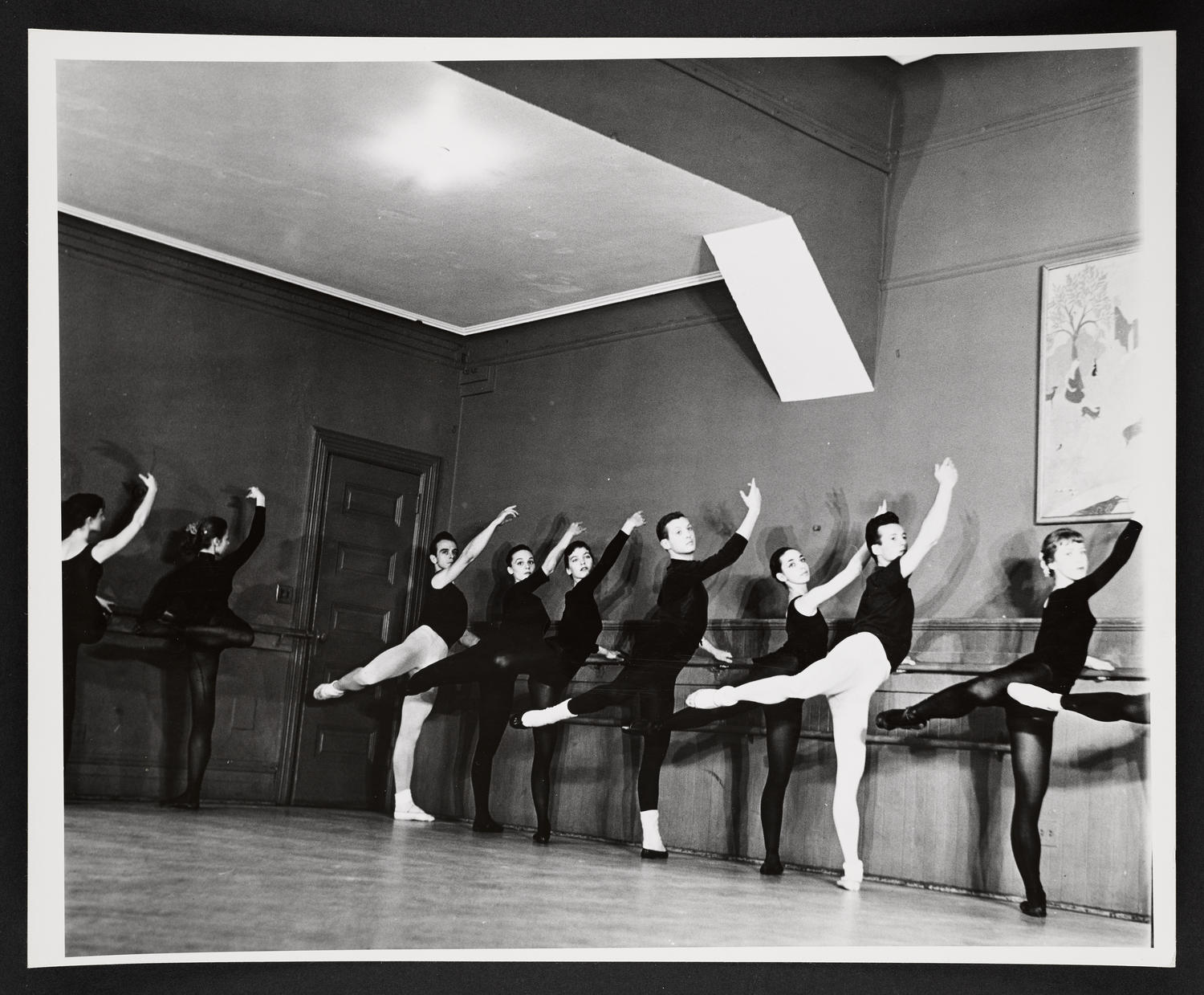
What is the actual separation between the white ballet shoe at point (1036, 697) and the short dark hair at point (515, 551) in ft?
5.97

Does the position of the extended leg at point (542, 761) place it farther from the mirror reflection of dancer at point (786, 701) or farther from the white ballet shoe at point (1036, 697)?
the white ballet shoe at point (1036, 697)

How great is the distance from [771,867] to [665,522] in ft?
4.44

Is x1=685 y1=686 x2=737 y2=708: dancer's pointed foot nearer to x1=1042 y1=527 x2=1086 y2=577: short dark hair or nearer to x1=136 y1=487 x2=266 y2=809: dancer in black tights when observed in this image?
x1=1042 y1=527 x2=1086 y2=577: short dark hair

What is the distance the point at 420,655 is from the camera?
4.66m

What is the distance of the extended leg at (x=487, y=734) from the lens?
4.73 metres

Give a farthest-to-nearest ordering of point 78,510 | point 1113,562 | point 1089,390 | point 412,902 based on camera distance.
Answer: point 1089,390 < point 1113,562 < point 78,510 < point 412,902

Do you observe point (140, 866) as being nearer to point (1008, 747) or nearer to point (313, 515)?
point (313, 515)

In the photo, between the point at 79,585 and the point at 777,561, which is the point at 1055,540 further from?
the point at 79,585

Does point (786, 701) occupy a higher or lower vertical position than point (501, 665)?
lower

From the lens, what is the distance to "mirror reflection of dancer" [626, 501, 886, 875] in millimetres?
4633

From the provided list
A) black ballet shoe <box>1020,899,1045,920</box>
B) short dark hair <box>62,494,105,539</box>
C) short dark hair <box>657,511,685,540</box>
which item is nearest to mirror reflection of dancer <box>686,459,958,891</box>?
black ballet shoe <box>1020,899,1045,920</box>

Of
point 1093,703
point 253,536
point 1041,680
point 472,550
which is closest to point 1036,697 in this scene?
point 1041,680

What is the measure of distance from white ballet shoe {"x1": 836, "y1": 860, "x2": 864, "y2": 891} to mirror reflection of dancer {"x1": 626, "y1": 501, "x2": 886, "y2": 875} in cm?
25

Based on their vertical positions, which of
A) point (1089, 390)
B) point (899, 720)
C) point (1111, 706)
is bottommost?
point (899, 720)
